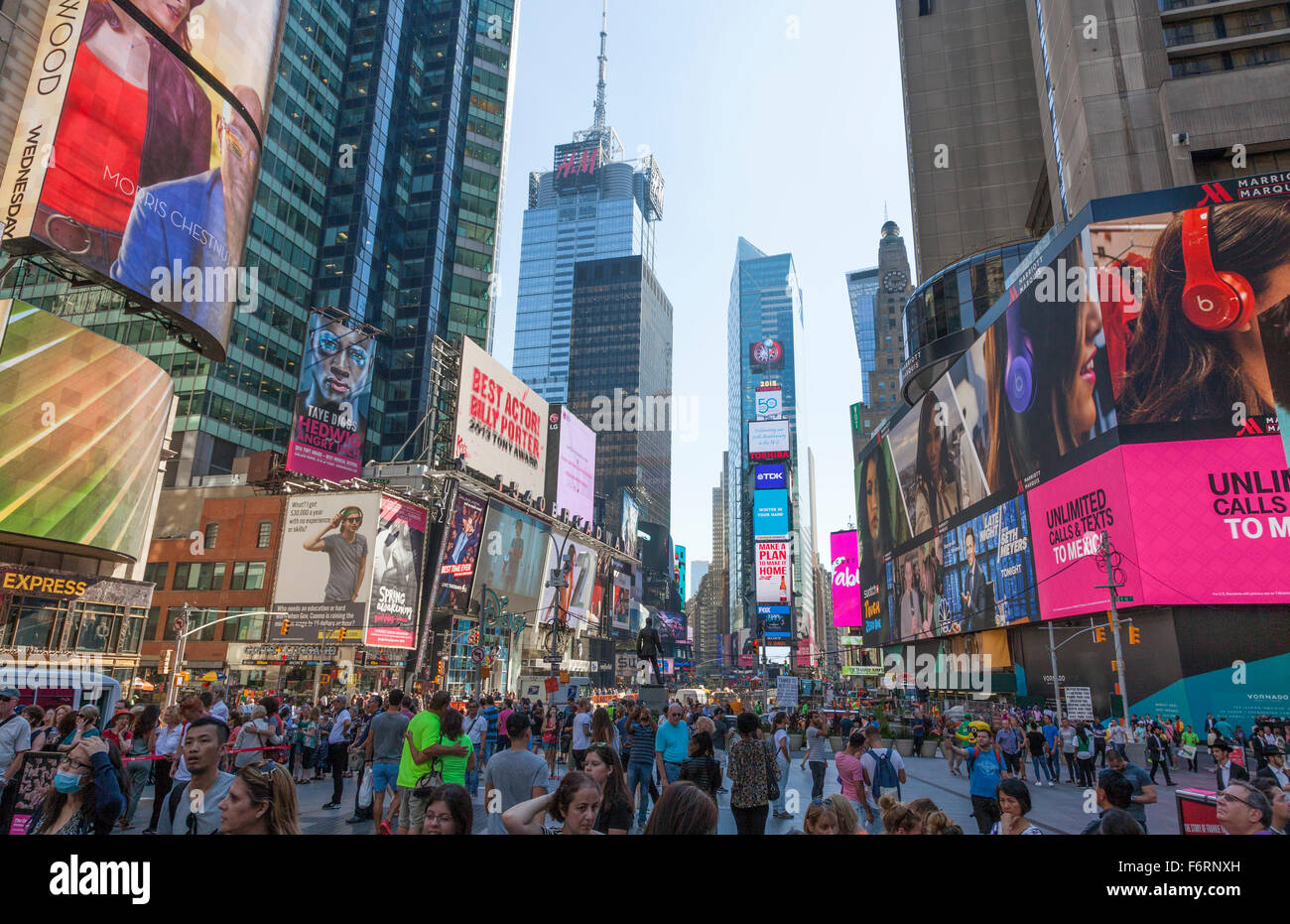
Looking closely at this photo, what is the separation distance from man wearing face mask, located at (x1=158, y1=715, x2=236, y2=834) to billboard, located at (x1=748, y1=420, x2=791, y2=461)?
11292cm

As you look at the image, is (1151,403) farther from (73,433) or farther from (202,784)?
(73,433)

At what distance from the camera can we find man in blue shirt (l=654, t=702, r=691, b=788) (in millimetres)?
11250

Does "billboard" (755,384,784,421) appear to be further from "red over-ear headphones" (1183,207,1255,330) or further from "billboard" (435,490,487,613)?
"red over-ear headphones" (1183,207,1255,330)

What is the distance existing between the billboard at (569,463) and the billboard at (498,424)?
285cm

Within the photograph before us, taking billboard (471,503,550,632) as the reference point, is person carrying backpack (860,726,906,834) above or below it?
below

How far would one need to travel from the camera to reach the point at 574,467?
3396 inches

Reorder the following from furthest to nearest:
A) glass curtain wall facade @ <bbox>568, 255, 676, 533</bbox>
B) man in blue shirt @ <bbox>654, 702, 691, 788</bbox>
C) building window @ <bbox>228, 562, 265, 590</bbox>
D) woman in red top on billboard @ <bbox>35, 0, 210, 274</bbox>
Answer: glass curtain wall facade @ <bbox>568, 255, 676, 533</bbox>
building window @ <bbox>228, 562, 265, 590</bbox>
woman in red top on billboard @ <bbox>35, 0, 210, 274</bbox>
man in blue shirt @ <bbox>654, 702, 691, 788</bbox>

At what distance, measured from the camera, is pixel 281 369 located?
78625 millimetres

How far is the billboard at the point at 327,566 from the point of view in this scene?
50.9 m

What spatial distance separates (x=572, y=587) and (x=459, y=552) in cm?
2239

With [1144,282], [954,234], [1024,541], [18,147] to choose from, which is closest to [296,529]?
[18,147]

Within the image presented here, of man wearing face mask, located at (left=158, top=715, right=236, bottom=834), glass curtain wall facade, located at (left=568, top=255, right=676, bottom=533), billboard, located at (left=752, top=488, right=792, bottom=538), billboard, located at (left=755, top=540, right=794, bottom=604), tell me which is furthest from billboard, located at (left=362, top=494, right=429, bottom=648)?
glass curtain wall facade, located at (left=568, top=255, right=676, bottom=533)

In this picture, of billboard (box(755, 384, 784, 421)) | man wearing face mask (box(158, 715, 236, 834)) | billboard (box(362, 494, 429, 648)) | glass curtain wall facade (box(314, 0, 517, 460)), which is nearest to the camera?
man wearing face mask (box(158, 715, 236, 834))
